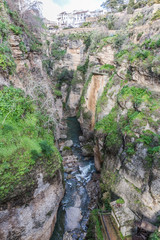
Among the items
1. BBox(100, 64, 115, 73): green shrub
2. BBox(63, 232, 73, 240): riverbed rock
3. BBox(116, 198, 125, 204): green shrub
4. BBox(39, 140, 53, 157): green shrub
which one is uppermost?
BBox(100, 64, 115, 73): green shrub

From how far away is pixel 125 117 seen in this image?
1038 cm

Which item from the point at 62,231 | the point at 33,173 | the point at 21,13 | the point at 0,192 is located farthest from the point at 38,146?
the point at 21,13

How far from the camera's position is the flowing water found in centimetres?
970

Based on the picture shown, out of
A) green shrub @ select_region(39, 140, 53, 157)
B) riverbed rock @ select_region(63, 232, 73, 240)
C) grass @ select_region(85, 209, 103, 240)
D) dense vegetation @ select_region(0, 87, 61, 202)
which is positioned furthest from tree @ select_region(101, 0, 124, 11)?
riverbed rock @ select_region(63, 232, 73, 240)

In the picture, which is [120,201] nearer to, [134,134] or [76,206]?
[134,134]

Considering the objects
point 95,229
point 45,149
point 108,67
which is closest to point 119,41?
point 108,67

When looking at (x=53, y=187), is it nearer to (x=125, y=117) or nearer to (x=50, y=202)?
(x=50, y=202)

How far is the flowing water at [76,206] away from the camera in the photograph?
9.70m

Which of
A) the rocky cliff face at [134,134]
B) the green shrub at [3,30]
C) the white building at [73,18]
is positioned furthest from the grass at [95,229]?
the white building at [73,18]

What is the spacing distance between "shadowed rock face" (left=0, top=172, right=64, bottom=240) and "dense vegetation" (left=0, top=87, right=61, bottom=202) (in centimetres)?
67

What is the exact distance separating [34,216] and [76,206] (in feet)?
18.0

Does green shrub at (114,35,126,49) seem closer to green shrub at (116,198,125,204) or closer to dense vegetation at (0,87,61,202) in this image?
dense vegetation at (0,87,61,202)

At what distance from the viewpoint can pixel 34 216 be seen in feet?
22.5

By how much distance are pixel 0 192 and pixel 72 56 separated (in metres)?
31.8
